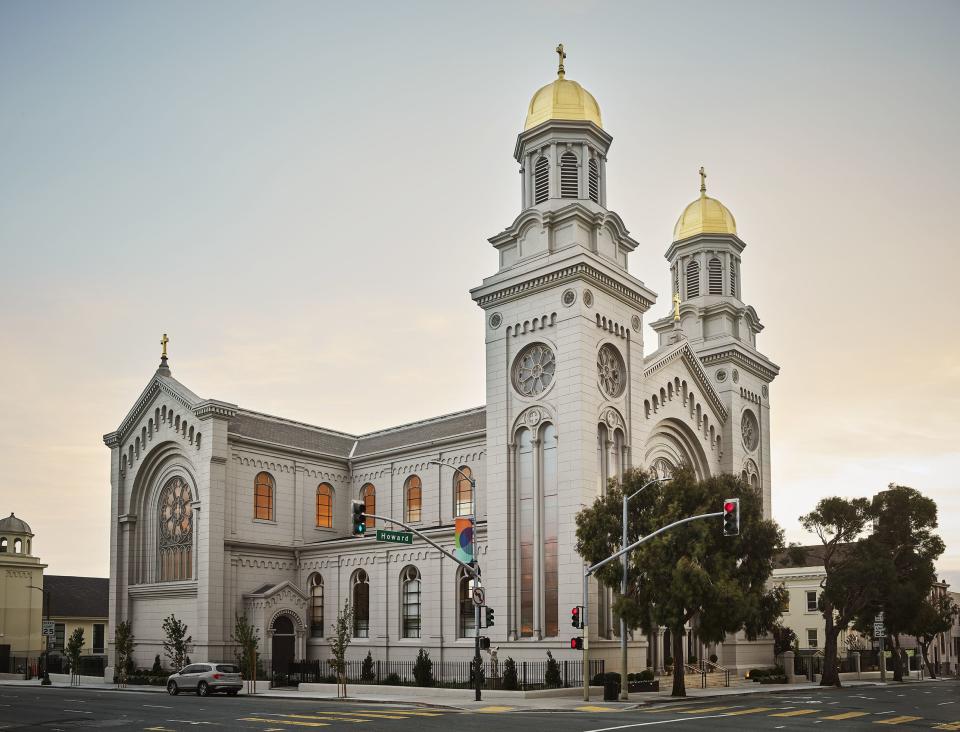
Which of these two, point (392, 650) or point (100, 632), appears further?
point (100, 632)

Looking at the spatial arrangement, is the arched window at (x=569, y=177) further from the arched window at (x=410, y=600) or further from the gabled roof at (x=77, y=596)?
the gabled roof at (x=77, y=596)

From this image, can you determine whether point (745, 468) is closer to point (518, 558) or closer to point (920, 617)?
point (920, 617)

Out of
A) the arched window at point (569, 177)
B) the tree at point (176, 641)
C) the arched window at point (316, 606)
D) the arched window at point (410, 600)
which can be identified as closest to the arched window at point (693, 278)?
the arched window at point (569, 177)

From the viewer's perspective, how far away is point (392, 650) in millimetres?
56500

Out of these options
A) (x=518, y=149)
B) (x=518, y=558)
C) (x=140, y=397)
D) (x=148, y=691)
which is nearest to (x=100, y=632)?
(x=140, y=397)

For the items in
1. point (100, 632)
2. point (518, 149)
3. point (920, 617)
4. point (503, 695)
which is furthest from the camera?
point (100, 632)

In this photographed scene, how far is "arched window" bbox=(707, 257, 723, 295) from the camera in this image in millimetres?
68250

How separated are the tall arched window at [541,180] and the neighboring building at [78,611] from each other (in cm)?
6201

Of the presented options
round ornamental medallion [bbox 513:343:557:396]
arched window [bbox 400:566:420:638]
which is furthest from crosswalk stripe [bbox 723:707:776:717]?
arched window [bbox 400:566:420:638]

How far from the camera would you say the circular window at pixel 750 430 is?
221 ft

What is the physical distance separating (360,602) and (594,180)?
94.1ft

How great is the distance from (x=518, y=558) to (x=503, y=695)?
9.36 meters

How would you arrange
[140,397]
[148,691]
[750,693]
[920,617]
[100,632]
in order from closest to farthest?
[750,693] → [148,691] → [920,617] → [140,397] → [100,632]

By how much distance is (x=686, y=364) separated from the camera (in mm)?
61406
